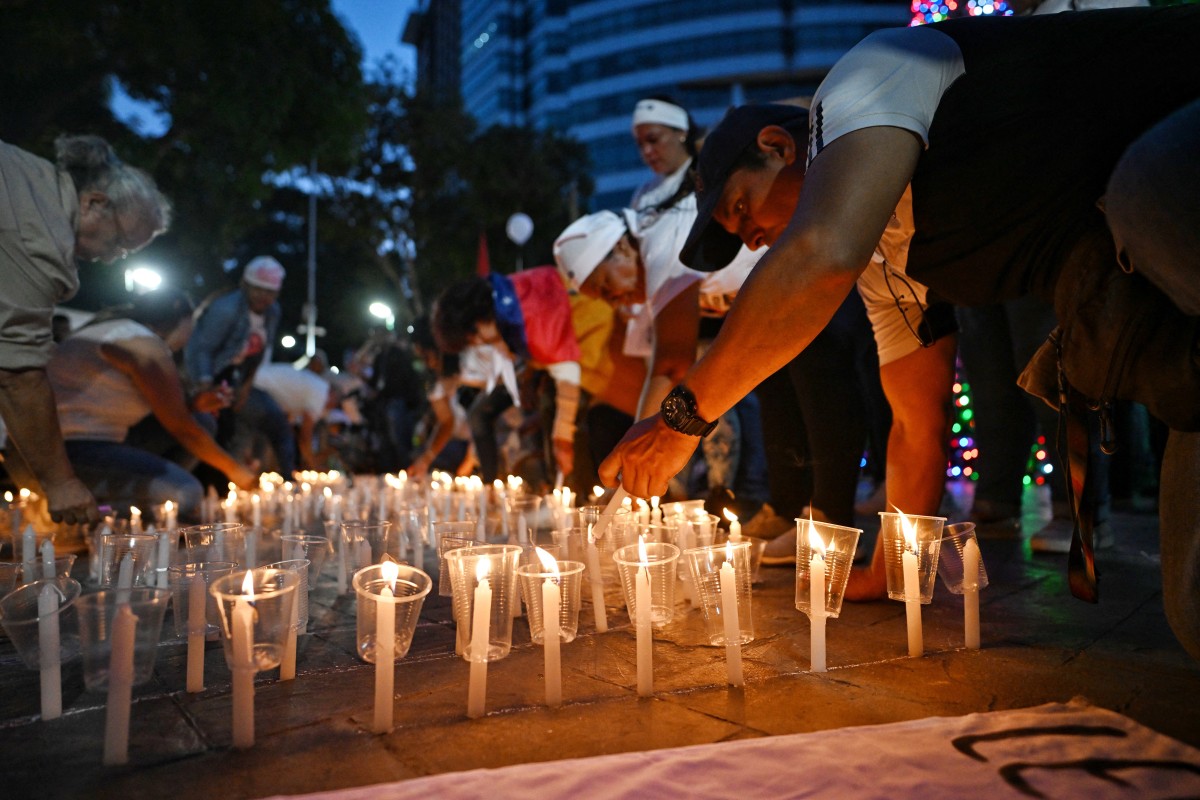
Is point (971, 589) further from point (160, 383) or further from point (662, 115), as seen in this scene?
point (160, 383)

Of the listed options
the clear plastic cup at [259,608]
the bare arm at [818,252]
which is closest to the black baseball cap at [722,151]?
the bare arm at [818,252]

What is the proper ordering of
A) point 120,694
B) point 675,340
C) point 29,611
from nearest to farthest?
1. point 120,694
2. point 29,611
3. point 675,340

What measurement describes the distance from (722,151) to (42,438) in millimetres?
3277

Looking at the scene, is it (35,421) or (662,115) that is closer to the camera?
(35,421)

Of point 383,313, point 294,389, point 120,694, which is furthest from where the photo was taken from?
point 383,313

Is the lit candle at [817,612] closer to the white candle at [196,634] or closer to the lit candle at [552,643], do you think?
the lit candle at [552,643]

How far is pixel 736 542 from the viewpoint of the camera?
2650 millimetres

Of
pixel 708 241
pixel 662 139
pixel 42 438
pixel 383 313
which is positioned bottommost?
pixel 42 438

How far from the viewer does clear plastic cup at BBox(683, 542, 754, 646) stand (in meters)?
2.51

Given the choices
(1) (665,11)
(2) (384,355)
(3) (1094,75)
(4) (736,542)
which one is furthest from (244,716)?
(1) (665,11)

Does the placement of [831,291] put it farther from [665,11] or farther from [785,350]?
[665,11]

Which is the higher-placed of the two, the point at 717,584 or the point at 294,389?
the point at 294,389

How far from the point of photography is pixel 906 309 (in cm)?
316

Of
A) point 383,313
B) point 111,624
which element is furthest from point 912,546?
point 383,313
